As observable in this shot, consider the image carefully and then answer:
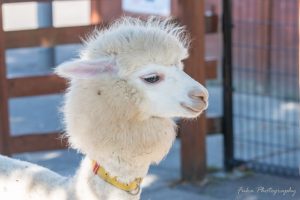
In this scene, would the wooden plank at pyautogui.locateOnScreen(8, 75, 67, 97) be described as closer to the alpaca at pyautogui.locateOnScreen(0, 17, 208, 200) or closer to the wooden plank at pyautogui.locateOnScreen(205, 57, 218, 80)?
the wooden plank at pyautogui.locateOnScreen(205, 57, 218, 80)

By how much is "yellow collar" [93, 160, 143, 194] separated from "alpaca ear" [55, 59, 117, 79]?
38 cm

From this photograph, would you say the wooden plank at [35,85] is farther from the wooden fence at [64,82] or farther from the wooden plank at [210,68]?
the wooden plank at [210,68]

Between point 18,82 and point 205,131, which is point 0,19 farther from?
point 205,131

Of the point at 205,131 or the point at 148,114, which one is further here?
the point at 205,131

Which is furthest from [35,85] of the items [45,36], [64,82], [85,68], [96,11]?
[85,68]

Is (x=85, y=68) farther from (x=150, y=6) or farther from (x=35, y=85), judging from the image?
(x=150, y=6)

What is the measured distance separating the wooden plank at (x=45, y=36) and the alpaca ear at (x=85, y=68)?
10.1 feet

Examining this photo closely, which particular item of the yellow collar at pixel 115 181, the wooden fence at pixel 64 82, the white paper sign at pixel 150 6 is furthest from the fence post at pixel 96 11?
the yellow collar at pixel 115 181

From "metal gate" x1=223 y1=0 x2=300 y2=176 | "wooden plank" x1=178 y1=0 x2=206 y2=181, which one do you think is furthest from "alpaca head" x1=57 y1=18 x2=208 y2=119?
"metal gate" x1=223 y1=0 x2=300 y2=176

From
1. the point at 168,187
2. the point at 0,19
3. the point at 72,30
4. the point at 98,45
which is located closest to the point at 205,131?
the point at 168,187

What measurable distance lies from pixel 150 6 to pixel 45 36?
1.16 meters

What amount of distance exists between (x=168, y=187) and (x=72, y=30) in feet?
4.91

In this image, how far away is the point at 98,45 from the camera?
141 inches

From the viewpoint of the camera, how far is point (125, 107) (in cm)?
348
